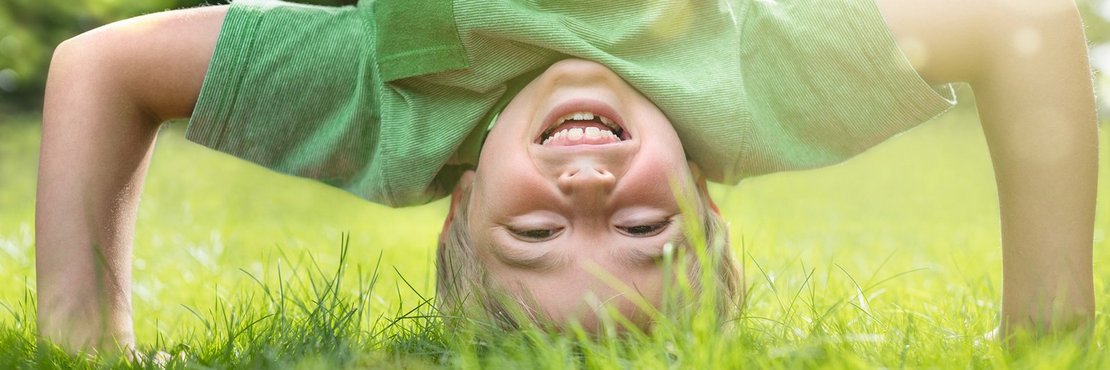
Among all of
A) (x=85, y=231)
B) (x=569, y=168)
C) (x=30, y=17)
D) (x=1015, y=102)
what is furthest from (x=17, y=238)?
(x=30, y=17)

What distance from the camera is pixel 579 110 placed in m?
1.96

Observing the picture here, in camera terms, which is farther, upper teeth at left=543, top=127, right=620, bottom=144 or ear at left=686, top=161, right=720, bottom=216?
ear at left=686, top=161, right=720, bottom=216

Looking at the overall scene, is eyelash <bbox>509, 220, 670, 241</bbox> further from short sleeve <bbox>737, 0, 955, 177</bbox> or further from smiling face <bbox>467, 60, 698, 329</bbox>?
short sleeve <bbox>737, 0, 955, 177</bbox>

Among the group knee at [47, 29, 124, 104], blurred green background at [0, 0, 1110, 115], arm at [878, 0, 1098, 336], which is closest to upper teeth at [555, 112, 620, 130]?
arm at [878, 0, 1098, 336]

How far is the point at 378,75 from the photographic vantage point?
6.81 ft

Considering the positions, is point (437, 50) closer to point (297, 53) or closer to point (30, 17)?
point (297, 53)

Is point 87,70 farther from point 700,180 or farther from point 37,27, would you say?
point 37,27

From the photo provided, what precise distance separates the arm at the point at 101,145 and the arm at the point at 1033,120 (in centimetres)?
A: 153

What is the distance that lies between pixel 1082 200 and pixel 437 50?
1364 mm

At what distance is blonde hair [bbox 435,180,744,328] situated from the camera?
1930mm

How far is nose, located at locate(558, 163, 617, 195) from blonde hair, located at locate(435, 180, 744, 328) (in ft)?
0.61

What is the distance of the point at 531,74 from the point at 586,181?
37 cm

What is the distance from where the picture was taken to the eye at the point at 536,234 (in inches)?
76.1

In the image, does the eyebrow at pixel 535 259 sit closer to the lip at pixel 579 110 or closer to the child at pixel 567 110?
the child at pixel 567 110
